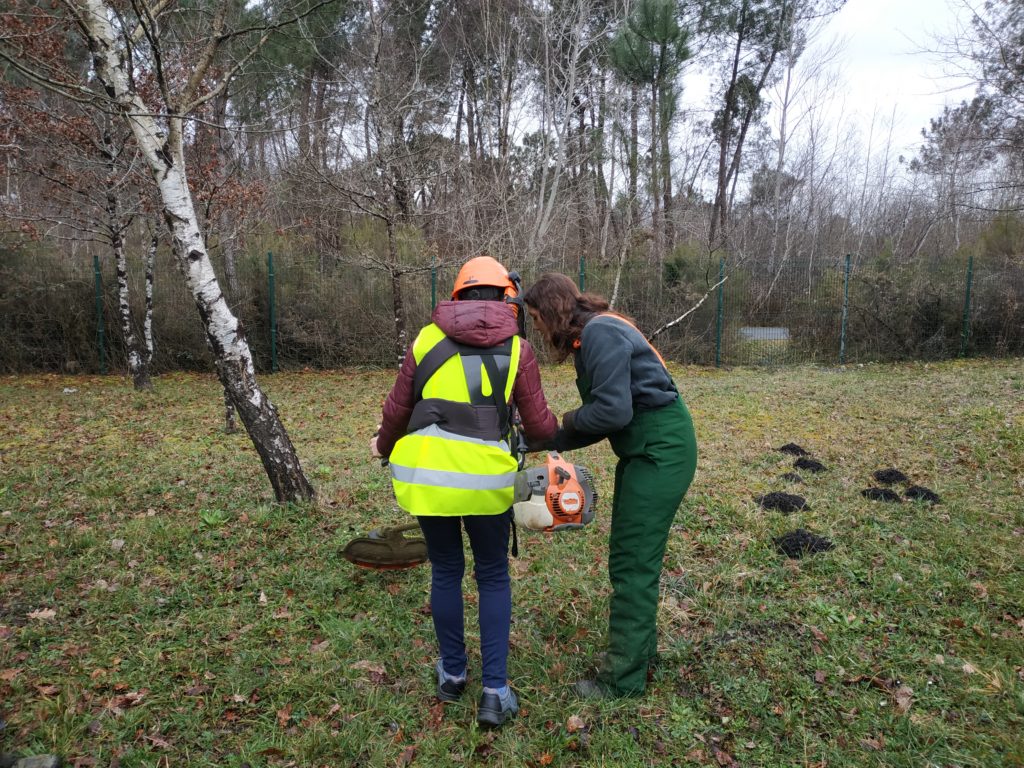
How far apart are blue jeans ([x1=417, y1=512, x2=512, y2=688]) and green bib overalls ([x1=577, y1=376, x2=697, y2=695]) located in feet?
1.68

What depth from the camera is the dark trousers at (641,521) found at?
2.71m

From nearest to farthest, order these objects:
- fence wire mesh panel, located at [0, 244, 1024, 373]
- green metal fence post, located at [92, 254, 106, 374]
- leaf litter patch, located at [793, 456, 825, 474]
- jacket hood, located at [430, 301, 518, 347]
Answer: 1. jacket hood, located at [430, 301, 518, 347]
2. leaf litter patch, located at [793, 456, 825, 474]
3. green metal fence post, located at [92, 254, 106, 374]
4. fence wire mesh panel, located at [0, 244, 1024, 373]

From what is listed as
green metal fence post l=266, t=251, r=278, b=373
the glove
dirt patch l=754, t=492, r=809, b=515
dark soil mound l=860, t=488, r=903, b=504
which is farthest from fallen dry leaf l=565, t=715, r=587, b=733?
green metal fence post l=266, t=251, r=278, b=373

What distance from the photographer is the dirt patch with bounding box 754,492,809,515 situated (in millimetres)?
5055

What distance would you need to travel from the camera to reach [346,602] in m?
3.81

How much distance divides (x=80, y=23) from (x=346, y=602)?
4.54m

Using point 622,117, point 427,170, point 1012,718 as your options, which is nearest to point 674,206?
point 622,117

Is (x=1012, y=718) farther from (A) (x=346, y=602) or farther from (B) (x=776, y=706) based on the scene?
(A) (x=346, y=602)

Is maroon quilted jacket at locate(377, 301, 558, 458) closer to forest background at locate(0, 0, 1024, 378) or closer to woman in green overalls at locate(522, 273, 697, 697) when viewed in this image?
woman in green overalls at locate(522, 273, 697, 697)

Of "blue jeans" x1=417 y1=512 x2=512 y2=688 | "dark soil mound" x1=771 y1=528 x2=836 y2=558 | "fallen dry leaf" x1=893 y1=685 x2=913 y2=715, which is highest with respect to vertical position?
"blue jeans" x1=417 y1=512 x2=512 y2=688

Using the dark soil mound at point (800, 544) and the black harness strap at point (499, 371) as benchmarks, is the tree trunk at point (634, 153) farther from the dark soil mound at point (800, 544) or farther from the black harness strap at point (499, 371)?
the black harness strap at point (499, 371)

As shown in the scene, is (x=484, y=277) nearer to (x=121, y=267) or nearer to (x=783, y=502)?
(x=783, y=502)

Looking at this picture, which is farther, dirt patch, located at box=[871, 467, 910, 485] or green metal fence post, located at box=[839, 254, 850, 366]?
green metal fence post, located at box=[839, 254, 850, 366]

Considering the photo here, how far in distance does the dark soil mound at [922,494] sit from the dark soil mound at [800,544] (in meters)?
1.34
